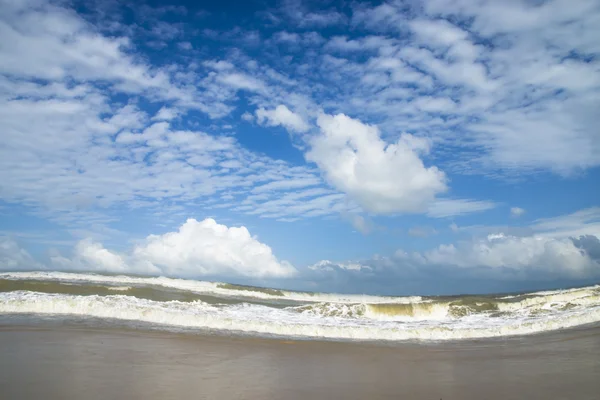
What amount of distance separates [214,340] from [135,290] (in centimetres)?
1943

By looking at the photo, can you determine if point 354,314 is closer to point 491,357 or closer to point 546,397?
point 491,357

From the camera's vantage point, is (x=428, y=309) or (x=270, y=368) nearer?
(x=270, y=368)

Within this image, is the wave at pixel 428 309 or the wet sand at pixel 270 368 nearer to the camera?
the wet sand at pixel 270 368

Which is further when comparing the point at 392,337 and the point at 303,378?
the point at 392,337

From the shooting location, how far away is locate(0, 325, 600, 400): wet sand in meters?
7.12

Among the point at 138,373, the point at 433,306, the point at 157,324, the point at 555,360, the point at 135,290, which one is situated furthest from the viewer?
the point at 135,290

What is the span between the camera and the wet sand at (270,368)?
712 cm

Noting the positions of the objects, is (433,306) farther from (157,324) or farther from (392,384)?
(392,384)

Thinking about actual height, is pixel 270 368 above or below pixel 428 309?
below

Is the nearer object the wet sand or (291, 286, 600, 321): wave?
the wet sand

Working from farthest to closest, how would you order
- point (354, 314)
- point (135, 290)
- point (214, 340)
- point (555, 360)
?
point (135, 290)
point (354, 314)
point (214, 340)
point (555, 360)

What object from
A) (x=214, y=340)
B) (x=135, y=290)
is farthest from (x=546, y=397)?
(x=135, y=290)

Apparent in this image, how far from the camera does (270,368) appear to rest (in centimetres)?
922

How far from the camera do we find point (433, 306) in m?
27.7
